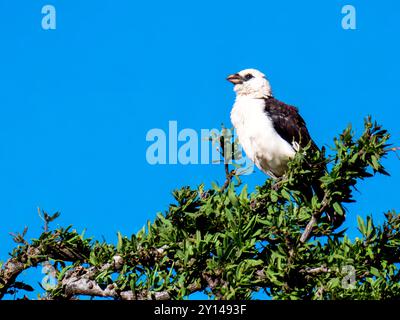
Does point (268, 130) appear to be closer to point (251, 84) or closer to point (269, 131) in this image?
point (269, 131)

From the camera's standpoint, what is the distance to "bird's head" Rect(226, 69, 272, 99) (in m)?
11.9

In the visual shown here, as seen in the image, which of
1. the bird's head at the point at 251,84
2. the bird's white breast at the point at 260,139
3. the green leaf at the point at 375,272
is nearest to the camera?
the green leaf at the point at 375,272

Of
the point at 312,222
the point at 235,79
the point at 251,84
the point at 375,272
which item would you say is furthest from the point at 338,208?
the point at 235,79

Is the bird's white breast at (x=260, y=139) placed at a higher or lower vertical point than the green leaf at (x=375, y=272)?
higher

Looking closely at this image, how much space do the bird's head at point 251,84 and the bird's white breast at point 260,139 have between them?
277 millimetres

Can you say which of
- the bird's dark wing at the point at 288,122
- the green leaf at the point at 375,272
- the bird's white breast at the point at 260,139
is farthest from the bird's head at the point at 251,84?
the green leaf at the point at 375,272

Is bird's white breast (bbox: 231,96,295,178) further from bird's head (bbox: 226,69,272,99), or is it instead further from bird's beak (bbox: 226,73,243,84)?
bird's beak (bbox: 226,73,243,84)

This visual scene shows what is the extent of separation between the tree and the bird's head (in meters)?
4.16

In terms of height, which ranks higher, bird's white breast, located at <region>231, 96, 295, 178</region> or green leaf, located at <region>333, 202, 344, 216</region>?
bird's white breast, located at <region>231, 96, 295, 178</region>

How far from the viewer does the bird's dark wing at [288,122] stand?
1131cm

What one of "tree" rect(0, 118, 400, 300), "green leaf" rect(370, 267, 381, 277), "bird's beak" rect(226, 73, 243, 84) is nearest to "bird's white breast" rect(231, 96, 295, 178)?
"bird's beak" rect(226, 73, 243, 84)

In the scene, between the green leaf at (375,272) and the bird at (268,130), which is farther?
the bird at (268,130)

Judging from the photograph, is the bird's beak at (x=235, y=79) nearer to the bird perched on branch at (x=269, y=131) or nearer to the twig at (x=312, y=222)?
the bird perched on branch at (x=269, y=131)
